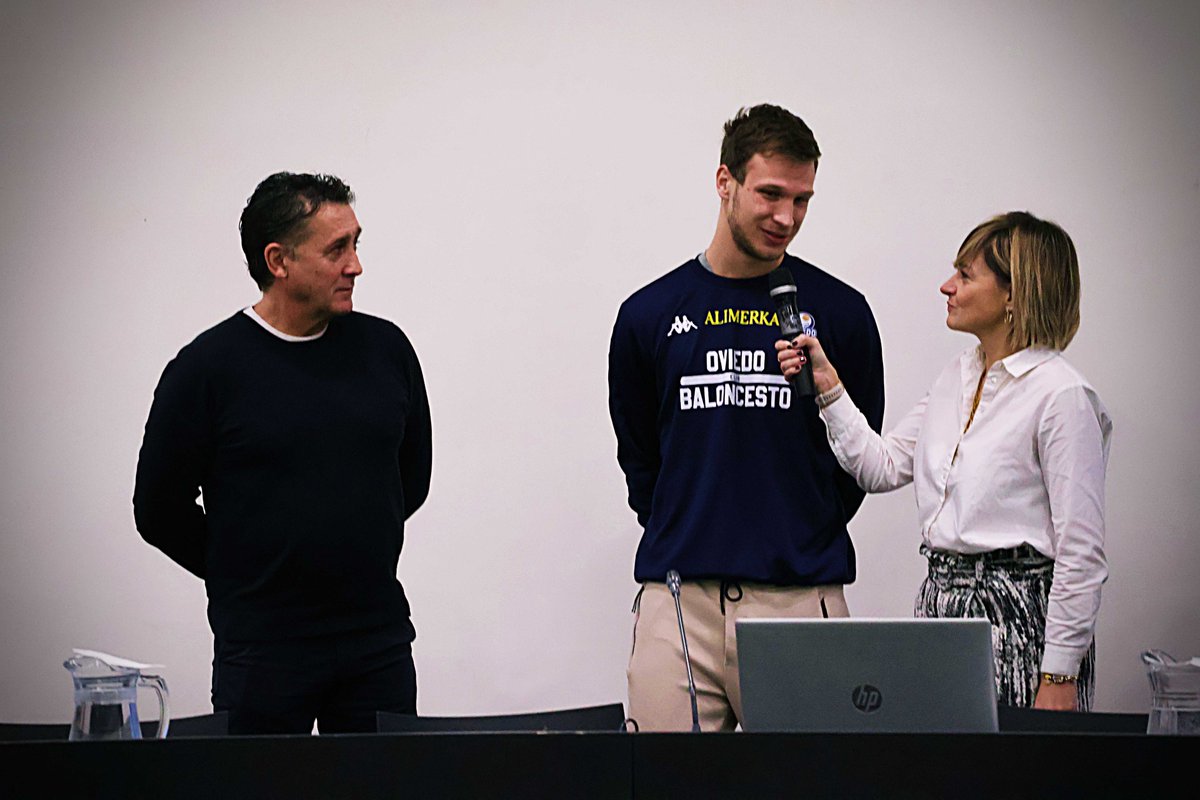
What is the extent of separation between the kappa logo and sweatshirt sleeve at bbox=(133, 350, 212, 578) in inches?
37.0

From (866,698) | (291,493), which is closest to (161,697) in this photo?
(291,493)

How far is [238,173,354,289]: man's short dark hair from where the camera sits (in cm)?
269

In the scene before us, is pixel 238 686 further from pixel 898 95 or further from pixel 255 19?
pixel 898 95

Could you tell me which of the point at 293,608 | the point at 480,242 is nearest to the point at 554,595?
the point at 480,242

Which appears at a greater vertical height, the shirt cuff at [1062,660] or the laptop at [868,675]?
the laptop at [868,675]

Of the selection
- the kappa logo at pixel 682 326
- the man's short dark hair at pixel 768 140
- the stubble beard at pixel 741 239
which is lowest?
the kappa logo at pixel 682 326

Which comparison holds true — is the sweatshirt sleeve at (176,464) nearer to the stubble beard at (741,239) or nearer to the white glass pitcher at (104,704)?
the white glass pitcher at (104,704)

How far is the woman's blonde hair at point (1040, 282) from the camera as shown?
265 centimetres

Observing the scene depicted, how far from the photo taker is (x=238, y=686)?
2.50 meters

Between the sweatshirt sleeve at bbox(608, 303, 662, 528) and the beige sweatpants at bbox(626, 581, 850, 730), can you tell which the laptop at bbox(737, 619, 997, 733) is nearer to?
the beige sweatpants at bbox(626, 581, 850, 730)

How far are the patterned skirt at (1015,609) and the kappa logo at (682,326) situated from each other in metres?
0.72

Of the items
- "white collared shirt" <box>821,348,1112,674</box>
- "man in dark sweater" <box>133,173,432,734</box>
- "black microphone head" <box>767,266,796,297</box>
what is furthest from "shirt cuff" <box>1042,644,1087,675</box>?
"man in dark sweater" <box>133,173,432,734</box>

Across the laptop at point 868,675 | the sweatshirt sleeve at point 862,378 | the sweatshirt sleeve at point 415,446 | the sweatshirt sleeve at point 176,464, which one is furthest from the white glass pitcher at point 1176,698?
the sweatshirt sleeve at point 176,464

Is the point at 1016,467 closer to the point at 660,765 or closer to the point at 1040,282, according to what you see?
the point at 1040,282
